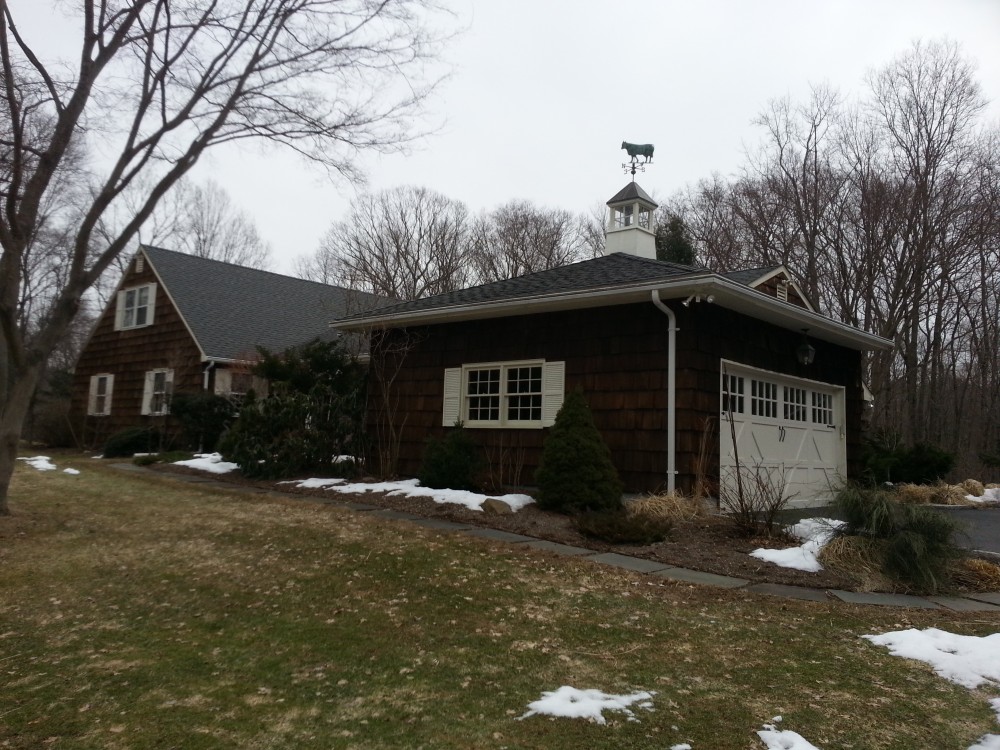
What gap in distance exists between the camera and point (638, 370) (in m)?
9.34

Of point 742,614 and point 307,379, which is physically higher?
point 307,379

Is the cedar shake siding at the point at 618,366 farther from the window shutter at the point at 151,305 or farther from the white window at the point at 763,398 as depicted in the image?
the window shutter at the point at 151,305

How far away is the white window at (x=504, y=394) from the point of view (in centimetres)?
1012

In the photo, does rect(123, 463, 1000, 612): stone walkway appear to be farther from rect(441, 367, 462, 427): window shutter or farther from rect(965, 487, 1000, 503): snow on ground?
rect(965, 487, 1000, 503): snow on ground

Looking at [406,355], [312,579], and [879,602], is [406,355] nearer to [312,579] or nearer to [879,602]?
[312,579]

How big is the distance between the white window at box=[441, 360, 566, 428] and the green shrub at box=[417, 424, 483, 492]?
2.17 ft

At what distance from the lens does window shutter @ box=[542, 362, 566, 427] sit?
10.0 metres

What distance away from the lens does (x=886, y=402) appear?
70.1 ft

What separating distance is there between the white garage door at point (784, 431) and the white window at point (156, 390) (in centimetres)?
1364

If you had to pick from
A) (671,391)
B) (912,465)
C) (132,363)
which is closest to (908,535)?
(671,391)

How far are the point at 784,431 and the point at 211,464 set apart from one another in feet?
32.4

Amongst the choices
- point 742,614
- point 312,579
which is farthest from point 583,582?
point 312,579

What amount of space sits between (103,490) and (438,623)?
7768 millimetres

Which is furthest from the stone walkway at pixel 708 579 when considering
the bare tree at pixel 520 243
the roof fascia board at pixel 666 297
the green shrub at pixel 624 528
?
the bare tree at pixel 520 243
